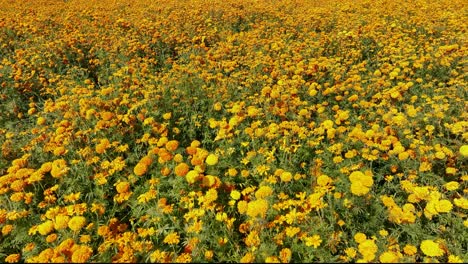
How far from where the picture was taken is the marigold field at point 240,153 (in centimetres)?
256

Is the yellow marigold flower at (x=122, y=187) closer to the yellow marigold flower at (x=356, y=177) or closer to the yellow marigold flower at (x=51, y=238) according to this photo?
the yellow marigold flower at (x=51, y=238)

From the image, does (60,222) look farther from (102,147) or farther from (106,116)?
(106,116)

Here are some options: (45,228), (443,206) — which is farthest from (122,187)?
(443,206)

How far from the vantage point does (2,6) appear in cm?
1195

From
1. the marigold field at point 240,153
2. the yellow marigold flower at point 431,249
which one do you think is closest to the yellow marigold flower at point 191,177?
the marigold field at point 240,153

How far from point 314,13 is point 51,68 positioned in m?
7.36

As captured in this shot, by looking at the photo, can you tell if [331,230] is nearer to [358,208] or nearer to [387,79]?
[358,208]

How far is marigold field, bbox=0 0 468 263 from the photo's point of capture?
8.41ft

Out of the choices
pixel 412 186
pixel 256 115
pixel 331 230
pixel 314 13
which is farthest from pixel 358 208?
pixel 314 13

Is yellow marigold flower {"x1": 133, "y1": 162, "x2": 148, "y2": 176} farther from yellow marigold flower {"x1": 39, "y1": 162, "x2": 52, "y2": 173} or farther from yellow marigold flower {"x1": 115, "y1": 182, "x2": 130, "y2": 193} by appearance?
yellow marigold flower {"x1": 39, "y1": 162, "x2": 52, "y2": 173}

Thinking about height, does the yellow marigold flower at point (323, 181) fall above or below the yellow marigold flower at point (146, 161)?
below

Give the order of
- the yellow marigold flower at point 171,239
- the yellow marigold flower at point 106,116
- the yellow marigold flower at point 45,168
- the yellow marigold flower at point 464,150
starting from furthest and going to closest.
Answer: the yellow marigold flower at point 106,116 → the yellow marigold flower at point 464,150 → the yellow marigold flower at point 45,168 → the yellow marigold flower at point 171,239

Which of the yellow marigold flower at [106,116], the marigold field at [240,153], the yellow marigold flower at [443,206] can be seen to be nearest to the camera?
the marigold field at [240,153]

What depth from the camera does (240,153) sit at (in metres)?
3.92
